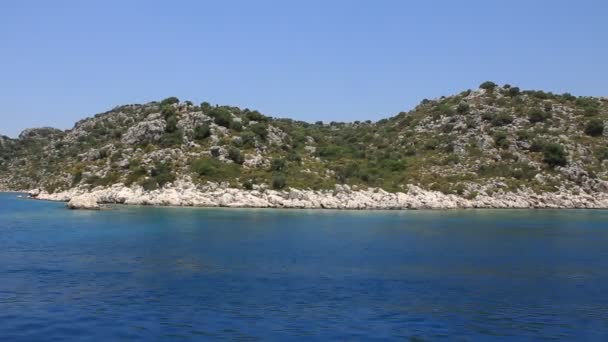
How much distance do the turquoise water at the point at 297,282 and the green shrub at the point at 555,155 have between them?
5350cm

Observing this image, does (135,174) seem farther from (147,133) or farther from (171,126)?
(171,126)

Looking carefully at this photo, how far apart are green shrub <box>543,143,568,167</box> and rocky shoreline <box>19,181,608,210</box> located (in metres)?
10.4

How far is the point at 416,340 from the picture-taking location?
882 inches

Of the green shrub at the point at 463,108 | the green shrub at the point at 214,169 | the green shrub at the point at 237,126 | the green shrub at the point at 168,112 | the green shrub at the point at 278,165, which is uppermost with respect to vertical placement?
→ the green shrub at the point at 463,108

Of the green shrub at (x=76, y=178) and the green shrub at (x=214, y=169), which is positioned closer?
the green shrub at (x=214, y=169)

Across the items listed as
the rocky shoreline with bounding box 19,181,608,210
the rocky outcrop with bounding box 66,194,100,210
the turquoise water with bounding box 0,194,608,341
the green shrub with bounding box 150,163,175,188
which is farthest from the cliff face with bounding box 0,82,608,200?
the turquoise water with bounding box 0,194,608,341

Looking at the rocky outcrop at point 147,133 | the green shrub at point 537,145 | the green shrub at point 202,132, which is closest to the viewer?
the green shrub at point 202,132

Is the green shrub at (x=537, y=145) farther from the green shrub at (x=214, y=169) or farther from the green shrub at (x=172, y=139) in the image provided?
the green shrub at (x=172, y=139)

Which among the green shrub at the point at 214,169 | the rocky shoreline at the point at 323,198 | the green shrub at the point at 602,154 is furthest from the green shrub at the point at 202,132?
the green shrub at the point at 602,154

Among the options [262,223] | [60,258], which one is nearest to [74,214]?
[262,223]

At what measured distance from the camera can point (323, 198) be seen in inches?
3725

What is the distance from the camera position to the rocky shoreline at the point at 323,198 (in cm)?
9269

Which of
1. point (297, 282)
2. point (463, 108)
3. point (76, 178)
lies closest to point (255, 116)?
point (76, 178)

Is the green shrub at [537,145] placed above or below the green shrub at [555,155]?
above
